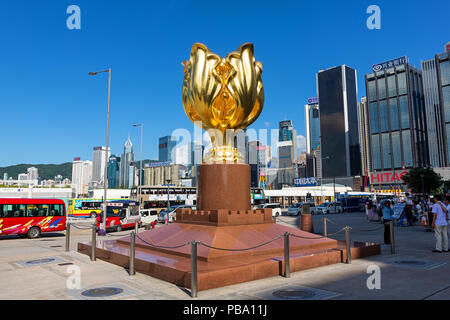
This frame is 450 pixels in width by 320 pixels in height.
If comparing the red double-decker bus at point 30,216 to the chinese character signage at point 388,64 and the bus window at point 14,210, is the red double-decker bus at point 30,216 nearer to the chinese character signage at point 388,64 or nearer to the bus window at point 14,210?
the bus window at point 14,210

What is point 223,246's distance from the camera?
27.6ft

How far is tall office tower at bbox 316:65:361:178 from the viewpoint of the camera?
141 metres

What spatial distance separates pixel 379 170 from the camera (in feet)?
376

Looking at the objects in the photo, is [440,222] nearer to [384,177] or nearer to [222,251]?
[222,251]

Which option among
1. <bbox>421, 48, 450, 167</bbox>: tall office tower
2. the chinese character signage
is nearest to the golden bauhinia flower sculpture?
<bbox>421, 48, 450, 167</bbox>: tall office tower

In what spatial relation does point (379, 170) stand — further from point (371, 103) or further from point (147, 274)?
point (147, 274)

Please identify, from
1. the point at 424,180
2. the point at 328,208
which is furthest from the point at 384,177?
the point at 328,208

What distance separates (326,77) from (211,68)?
496 ft

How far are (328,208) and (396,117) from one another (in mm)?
84703

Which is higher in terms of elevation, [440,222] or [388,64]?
[388,64]

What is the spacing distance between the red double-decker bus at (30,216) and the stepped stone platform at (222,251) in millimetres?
9106

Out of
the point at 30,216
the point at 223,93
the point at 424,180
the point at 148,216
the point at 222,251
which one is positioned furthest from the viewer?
the point at 424,180

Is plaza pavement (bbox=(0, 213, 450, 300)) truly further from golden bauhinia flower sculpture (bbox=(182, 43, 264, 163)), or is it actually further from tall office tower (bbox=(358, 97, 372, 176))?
tall office tower (bbox=(358, 97, 372, 176))

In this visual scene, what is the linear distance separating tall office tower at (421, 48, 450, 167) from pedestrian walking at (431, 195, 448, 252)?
366ft
